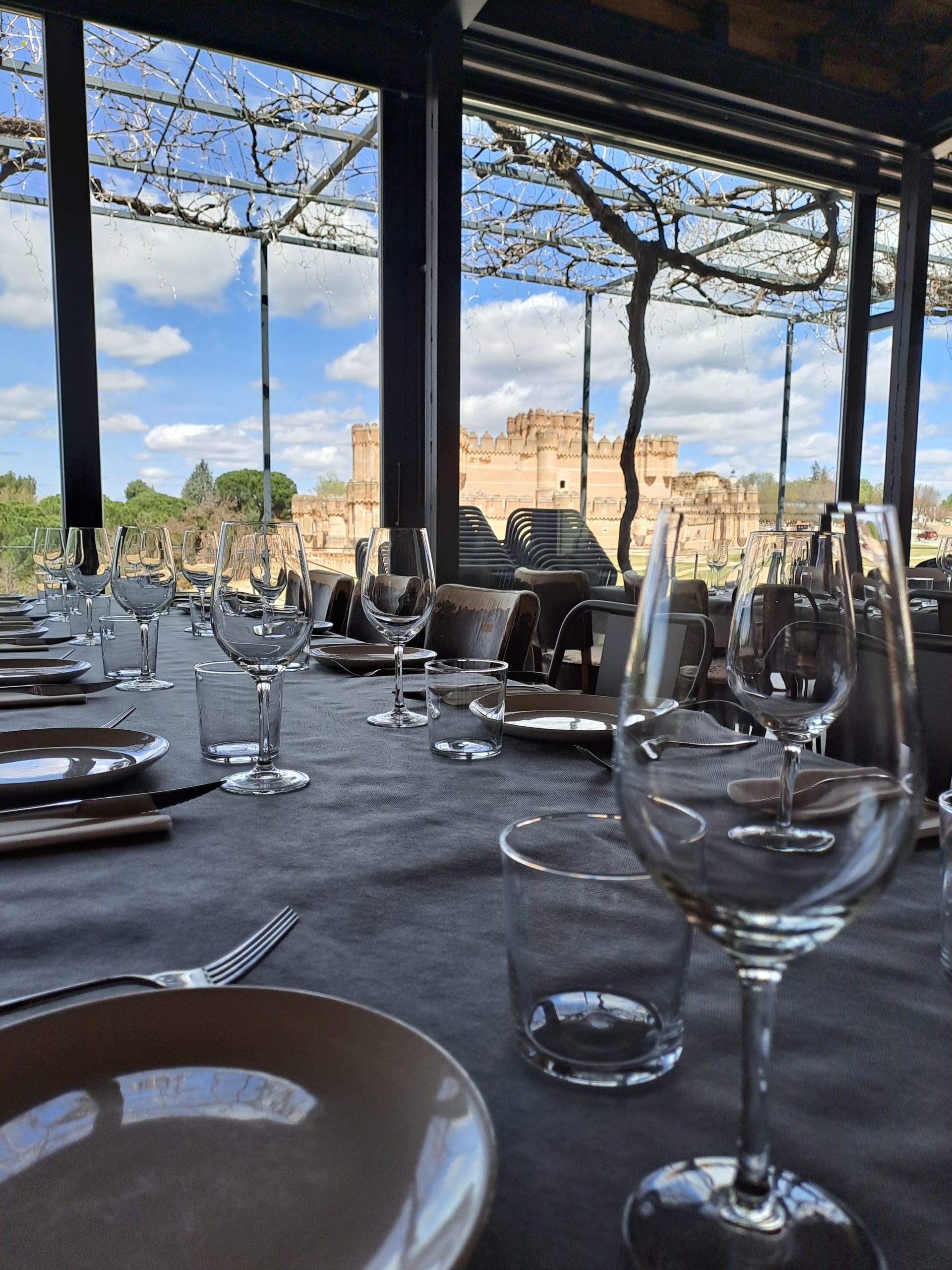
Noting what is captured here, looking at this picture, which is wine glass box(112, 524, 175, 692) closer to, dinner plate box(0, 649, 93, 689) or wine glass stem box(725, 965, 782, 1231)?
dinner plate box(0, 649, 93, 689)

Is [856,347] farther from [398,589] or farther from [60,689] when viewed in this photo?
[60,689]

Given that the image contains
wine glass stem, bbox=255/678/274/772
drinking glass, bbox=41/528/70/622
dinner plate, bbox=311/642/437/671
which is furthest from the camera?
drinking glass, bbox=41/528/70/622

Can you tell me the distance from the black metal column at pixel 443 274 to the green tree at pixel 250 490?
0.86 m

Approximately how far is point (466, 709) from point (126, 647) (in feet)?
2.91

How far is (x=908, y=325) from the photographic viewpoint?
209 inches

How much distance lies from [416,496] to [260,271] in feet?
4.80

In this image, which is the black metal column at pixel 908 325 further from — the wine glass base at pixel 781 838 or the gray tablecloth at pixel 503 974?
the wine glass base at pixel 781 838

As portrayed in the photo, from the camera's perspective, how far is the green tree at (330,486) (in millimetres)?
4730

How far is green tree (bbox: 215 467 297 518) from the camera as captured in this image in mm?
4574

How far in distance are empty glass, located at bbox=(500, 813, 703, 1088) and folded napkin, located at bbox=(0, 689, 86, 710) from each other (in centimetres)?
114

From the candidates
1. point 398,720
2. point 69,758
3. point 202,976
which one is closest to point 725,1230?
point 202,976

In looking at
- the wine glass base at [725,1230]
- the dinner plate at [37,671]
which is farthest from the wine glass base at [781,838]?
the dinner plate at [37,671]

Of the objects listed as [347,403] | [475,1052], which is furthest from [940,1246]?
[347,403]

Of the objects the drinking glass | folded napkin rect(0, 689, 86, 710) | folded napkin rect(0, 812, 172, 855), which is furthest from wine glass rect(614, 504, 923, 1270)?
the drinking glass
